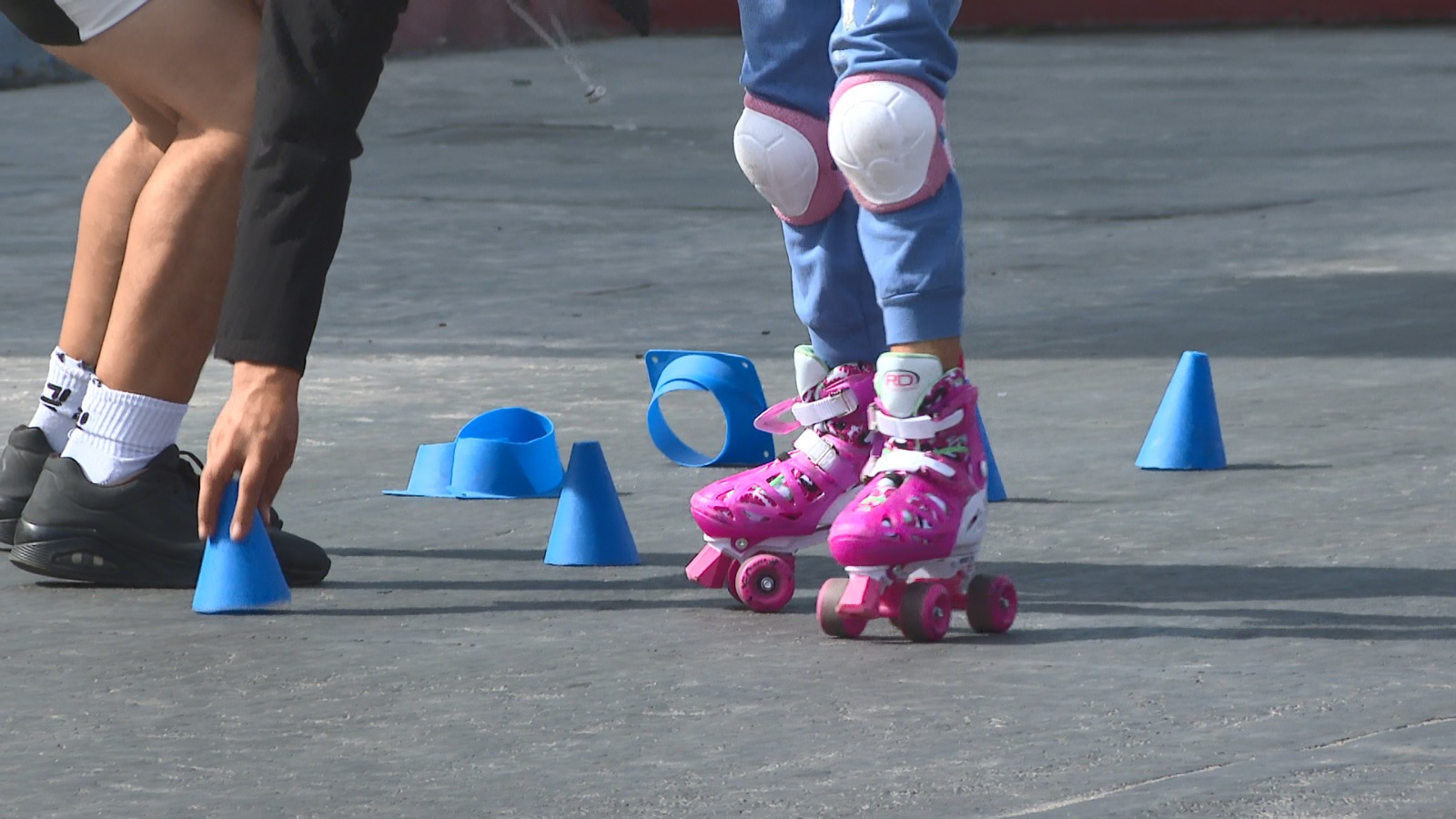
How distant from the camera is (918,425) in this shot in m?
3.62

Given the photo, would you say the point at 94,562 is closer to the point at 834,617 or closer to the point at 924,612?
the point at 834,617

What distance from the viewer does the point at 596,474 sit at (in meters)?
4.13

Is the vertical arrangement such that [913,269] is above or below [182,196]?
above

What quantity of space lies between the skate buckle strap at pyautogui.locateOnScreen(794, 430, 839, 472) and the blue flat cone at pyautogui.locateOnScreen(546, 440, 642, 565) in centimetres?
33

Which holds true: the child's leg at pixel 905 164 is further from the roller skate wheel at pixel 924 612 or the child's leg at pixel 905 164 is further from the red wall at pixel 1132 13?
the red wall at pixel 1132 13

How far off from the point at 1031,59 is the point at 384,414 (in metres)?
13.5

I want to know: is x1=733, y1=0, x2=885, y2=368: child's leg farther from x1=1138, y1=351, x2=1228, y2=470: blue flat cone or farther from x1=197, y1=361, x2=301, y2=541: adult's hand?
x1=1138, y1=351, x2=1228, y2=470: blue flat cone

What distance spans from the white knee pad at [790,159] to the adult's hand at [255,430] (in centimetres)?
80

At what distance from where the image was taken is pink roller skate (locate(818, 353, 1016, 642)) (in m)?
3.50

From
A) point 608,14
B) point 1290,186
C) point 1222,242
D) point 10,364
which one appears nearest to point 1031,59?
point 608,14

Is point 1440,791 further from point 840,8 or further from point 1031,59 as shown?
point 1031,59

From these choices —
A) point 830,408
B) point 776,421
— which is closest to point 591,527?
Result: point 776,421

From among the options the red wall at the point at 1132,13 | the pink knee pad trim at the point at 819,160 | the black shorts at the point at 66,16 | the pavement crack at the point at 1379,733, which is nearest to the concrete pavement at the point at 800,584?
the pavement crack at the point at 1379,733

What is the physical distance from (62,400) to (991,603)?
167 cm
